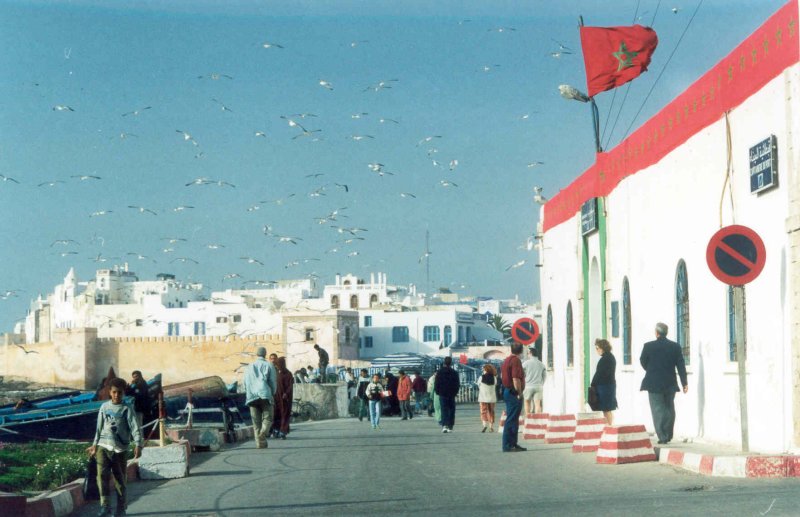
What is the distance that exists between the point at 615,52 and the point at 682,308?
7592 mm

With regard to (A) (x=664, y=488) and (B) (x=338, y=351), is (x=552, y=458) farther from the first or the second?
(B) (x=338, y=351)

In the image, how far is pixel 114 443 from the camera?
11.6 metres

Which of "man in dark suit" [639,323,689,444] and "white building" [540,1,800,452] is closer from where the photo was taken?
"white building" [540,1,800,452]

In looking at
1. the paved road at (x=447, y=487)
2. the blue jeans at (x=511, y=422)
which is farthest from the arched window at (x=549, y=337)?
the blue jeans at (x=511, y=422)

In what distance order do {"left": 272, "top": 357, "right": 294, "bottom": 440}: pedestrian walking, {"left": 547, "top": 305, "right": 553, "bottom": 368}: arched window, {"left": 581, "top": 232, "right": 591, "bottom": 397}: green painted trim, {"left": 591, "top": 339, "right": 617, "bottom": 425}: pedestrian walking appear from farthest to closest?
{"left": 547, "top": 305, "right": 553, "bottom": 368}: arched window → {"left": 581, "top": 232, "right": 591, "bottom": 397}: green painted trim → {"left": 272, "top": 357, "right": 294, "bottom": 440}: pedestrian walking → {"left": 591, "top": 339, "right": 617, "bottom": 425}: pedestrian walking

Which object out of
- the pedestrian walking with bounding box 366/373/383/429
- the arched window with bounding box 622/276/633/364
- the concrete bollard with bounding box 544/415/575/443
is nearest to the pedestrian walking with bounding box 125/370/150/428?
the concrete bollard with bounding box 544/415/575/443

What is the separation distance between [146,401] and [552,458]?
22.1ft

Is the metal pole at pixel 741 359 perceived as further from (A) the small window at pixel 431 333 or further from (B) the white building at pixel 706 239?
(A) the small window at pixel 431 333

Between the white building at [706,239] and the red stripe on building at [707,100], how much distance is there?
0.03 meters

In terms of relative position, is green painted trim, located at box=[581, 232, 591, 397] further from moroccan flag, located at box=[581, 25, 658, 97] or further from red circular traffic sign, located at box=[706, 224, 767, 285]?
red circular traffic sign, located at box=[706, 224, 767, 285]

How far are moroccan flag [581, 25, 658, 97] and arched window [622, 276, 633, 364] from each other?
4.75 m

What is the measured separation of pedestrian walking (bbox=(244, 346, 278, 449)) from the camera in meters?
20.7

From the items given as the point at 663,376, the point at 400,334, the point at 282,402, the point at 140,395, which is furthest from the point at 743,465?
the point at 400,334

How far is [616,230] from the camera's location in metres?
23.4
